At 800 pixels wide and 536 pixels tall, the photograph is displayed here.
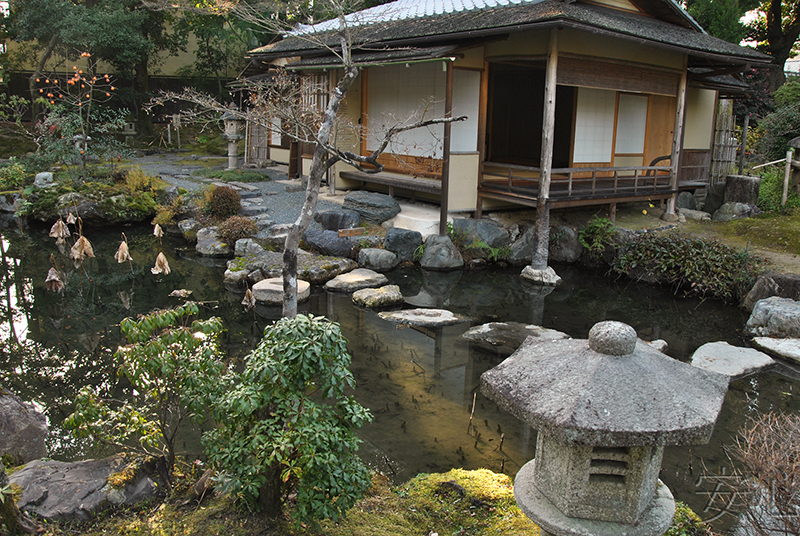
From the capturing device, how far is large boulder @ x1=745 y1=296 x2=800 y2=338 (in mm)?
8828

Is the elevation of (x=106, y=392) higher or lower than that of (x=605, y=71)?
lower

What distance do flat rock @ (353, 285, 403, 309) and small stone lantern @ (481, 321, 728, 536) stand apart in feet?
22.4

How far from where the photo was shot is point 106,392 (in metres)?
6.61

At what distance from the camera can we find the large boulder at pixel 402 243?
12578 millimetres

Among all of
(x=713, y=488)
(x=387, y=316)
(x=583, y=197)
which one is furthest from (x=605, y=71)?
(x=713, y=488)

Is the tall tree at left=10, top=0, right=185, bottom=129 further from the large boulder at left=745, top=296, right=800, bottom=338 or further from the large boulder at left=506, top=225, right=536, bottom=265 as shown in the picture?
the large boulder at left=745, top=296, right=800, bottom=338

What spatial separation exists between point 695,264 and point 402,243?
5.63 metres

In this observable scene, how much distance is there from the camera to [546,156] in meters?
11.4

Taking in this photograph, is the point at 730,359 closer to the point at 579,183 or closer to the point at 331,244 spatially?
the point at 579,183

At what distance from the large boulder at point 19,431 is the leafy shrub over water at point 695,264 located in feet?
33.7

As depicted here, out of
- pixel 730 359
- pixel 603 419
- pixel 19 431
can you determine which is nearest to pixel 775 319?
pixel 730 359

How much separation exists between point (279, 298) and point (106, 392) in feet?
12.1

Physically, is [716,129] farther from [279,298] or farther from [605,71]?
[279,298]

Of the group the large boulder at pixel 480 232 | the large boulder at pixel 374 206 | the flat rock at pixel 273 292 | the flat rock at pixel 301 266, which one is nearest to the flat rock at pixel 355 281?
the flat rock at pixel 301 266
